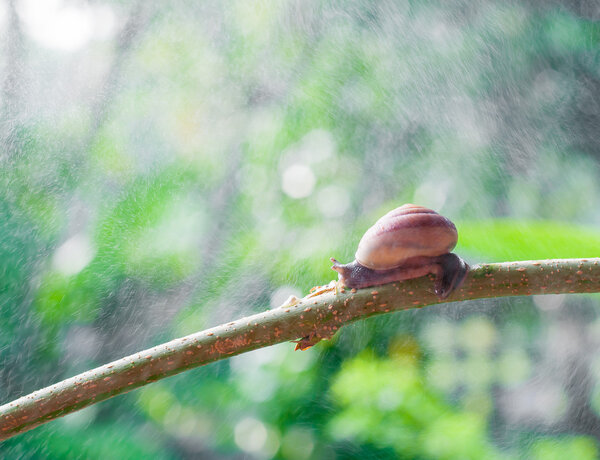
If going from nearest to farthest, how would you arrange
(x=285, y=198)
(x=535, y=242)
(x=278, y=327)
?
(x=278, y=327) → (x=535, y=242) → (x=285, y=198)

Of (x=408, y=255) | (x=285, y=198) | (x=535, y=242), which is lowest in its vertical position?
(x=285, y=198)

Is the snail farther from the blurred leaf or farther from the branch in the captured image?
the blurred leaf

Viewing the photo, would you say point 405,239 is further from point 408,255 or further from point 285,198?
point 285,198

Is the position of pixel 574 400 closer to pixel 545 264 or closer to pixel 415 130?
pixel 415 130

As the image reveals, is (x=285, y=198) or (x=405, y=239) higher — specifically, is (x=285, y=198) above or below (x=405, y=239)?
below

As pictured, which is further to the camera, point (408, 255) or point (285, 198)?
point (285, 198)

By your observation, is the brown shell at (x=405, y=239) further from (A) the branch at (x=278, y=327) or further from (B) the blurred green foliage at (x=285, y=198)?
(B) the blurred green foliage at (x=285, y=198)

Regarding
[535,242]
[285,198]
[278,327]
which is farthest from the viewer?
[285,198]

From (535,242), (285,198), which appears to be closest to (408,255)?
(535,242)
